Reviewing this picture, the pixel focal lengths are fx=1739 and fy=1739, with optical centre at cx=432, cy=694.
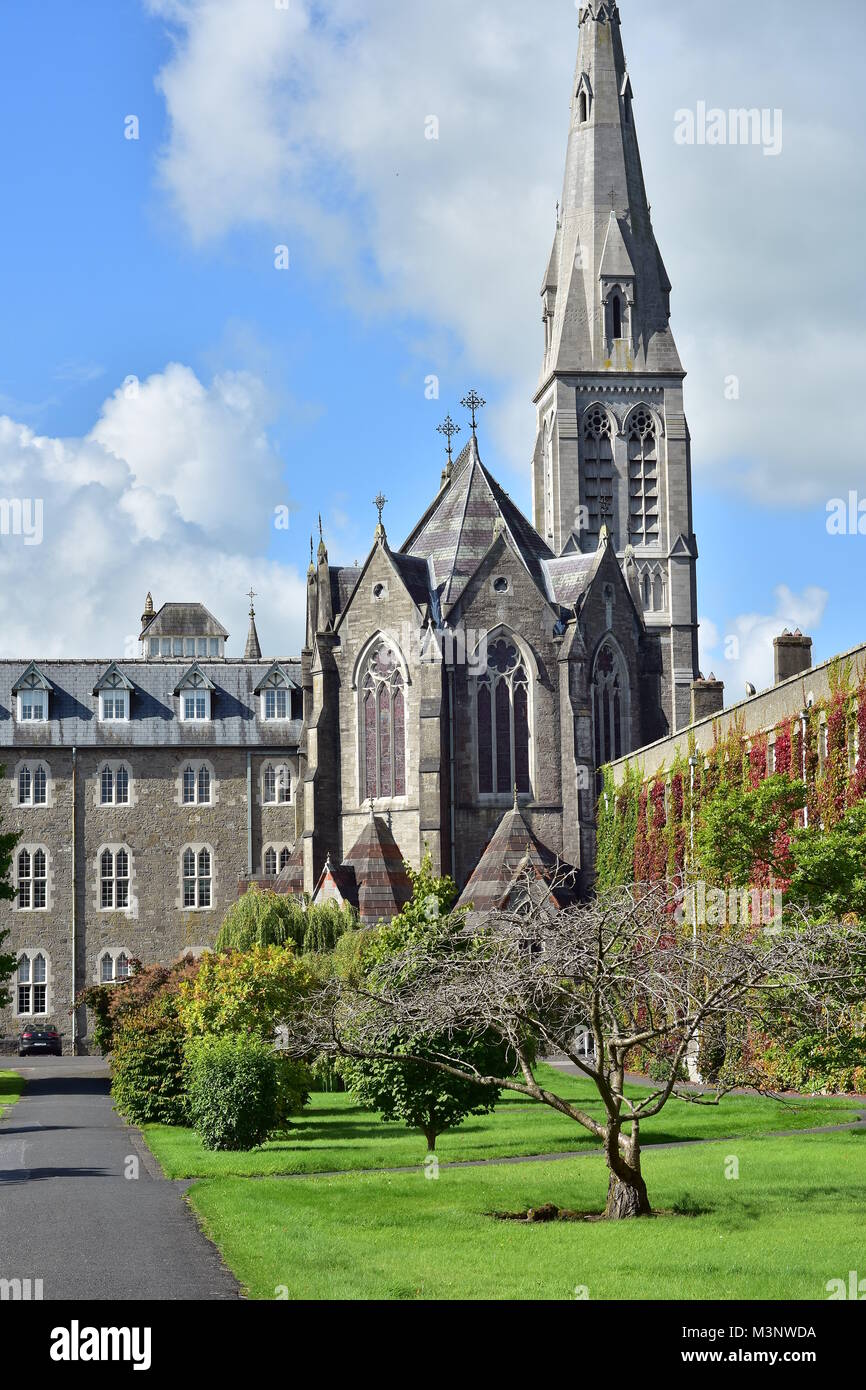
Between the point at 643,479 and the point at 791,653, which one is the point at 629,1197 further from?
the point at 643,479

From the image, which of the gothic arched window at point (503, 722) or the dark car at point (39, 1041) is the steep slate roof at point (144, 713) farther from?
the gothic arched window at point (503, 722)

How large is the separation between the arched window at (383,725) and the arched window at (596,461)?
103 feet

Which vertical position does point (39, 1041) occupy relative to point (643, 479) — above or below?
below

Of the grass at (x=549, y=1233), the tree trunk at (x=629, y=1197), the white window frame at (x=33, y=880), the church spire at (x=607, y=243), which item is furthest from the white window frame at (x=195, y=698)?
the tree trunk at (x=629, y=1197)

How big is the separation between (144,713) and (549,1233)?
181ft

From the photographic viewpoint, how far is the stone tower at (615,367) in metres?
90.4

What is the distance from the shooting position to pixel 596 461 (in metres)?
91.4

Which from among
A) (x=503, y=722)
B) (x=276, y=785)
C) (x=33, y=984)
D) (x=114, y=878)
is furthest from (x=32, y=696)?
(x=503, y=722)

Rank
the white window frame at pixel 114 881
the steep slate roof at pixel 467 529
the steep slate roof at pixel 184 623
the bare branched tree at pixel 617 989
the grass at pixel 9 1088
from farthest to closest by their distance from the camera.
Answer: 1. the steep slate roof at pixel 184 623
2. the white window frame at pixel 114 881
3. the steep slate roof at pixel 467 529
4. the grass at pixel 9 1088
5. the bare branched tree at pixel 617 989

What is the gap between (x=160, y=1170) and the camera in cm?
2709

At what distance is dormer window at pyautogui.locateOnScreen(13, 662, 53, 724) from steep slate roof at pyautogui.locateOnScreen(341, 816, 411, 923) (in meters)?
18.6

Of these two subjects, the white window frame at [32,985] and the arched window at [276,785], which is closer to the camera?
the white window frame at [32,985]
